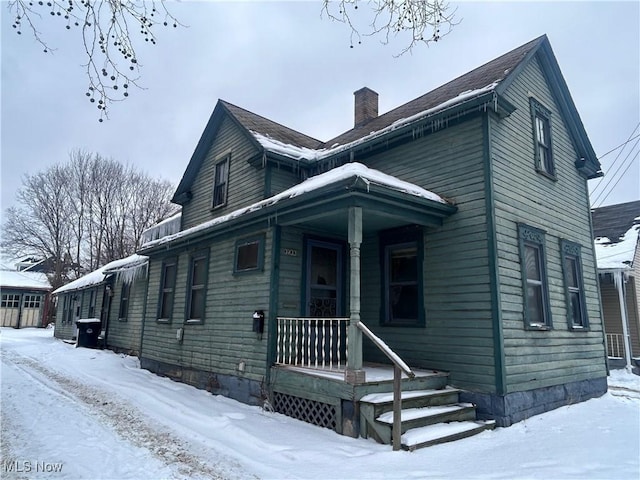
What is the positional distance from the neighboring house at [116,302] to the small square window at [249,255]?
5.96m

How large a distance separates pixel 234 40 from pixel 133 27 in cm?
171

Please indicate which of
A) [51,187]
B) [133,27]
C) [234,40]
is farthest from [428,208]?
[51,187]

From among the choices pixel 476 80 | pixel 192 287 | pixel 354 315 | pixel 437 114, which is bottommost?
pixel 354 315

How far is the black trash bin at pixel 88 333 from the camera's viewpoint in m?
16.7

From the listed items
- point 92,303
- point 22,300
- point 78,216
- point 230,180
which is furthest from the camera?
point 78,216

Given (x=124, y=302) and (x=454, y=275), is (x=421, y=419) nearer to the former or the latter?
(x=454, y=275)

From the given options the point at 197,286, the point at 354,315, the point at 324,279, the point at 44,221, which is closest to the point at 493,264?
the point at 354,315

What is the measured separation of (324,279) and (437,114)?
3650 mm

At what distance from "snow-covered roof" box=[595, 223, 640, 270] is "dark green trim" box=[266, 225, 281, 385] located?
33.7 feet

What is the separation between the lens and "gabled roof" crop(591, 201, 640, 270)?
41.6 ft

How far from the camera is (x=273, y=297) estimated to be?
7430 mm

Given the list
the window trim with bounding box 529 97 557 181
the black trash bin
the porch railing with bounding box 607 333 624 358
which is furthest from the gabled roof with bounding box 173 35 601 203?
the black trash bin

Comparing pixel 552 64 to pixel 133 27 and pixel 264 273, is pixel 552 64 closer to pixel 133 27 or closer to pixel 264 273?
pixel 264 273

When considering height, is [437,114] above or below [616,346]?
above
